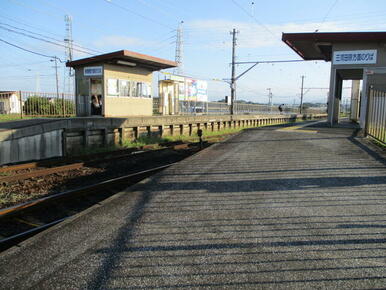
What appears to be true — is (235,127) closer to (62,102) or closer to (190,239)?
(62,102)

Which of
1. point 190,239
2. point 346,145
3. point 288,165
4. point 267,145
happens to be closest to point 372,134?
point 346,145

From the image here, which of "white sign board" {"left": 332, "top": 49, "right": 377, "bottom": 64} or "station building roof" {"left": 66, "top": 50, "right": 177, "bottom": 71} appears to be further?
"station building roof" {"left": 66, "top": 50, "right": 177, "bottom": 71}

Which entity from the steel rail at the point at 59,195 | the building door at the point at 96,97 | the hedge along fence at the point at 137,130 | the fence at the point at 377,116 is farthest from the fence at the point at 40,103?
the fence at the point at 377,116

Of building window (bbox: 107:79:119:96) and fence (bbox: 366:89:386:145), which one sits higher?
building window (bbox: 107:79:119:96)

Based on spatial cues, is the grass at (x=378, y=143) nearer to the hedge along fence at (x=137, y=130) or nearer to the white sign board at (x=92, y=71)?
the hedge along fence at (x=137, y=130)

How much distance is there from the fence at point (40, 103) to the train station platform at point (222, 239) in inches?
692

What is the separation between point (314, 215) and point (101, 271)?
3037mm

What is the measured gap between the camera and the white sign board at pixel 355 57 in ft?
55.0

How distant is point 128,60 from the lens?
2114cm

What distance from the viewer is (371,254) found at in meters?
3.45

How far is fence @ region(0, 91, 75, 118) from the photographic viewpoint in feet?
67.9

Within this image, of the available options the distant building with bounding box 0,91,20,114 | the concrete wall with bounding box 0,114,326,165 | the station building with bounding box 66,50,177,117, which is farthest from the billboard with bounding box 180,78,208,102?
the distant building with bounding box 0,91,20,114

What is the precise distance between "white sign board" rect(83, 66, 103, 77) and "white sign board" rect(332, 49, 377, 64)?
14.3 meters

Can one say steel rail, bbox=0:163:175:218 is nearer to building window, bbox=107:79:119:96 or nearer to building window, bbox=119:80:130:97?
building window, bbox=107:79:119:96
